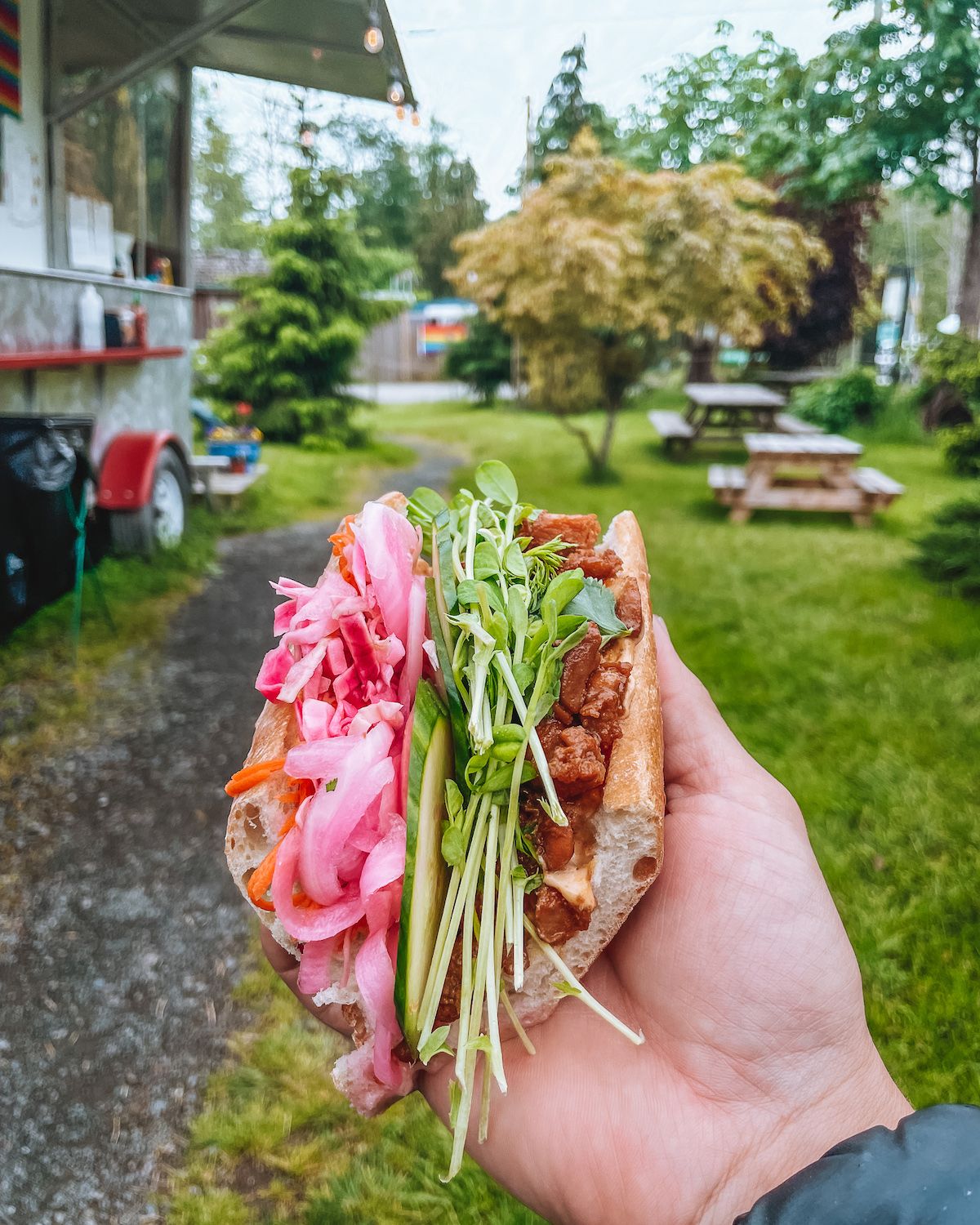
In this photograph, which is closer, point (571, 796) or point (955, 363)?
point (571, 796)

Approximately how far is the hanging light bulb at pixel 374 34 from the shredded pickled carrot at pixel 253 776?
6588 mm

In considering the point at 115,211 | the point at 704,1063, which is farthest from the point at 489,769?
the point at 115,211

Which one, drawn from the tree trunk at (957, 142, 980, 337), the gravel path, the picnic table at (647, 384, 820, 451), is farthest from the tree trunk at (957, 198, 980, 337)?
the gravel path

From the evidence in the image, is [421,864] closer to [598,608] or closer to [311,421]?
[598,608]

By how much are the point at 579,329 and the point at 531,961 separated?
33.5 ft

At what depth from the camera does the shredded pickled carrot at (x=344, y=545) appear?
2.01 m

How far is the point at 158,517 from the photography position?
7.31 m

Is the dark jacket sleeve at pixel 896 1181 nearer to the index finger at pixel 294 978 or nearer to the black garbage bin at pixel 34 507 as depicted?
the index finger at pixel 294 978

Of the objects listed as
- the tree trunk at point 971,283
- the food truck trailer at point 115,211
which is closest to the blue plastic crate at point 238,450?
the food truck trailer at point 115,211

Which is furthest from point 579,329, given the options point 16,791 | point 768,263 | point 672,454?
point 16,791

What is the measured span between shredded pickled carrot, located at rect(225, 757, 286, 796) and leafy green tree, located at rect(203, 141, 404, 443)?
13.7 metres

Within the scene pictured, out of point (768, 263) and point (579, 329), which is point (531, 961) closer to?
point (579, 329)

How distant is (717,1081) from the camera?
5.51 ft

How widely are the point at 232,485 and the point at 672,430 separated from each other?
23.7 feet
